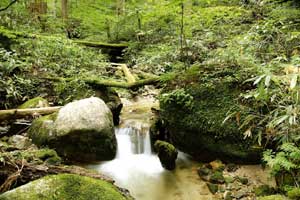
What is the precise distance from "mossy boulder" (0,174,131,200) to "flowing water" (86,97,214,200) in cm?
177

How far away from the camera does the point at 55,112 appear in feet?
21.8

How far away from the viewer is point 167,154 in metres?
5.96

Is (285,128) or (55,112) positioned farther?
(55,112)

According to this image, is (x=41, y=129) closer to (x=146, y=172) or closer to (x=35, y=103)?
(x=35, y=103)

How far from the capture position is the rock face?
241 inches

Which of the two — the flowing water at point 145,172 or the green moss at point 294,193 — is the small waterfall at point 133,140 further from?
the green moss at point 294,193

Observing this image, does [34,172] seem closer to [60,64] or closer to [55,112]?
[55,112]

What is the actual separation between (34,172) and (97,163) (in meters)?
2.42

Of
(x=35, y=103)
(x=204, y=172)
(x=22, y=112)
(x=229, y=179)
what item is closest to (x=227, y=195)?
(x=229, y=179)

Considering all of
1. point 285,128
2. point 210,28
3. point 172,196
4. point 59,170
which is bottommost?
point 172,196

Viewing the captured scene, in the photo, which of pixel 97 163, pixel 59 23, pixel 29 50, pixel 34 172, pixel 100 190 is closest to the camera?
pixel 100 190

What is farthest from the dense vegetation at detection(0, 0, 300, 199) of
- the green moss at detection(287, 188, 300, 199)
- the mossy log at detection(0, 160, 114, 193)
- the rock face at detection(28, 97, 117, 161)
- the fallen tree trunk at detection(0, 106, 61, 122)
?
the mossy log at detection(0, 160, 114, 193)

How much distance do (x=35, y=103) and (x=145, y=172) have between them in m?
3.01

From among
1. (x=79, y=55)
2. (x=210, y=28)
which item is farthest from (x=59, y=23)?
(x=210, y=28)
